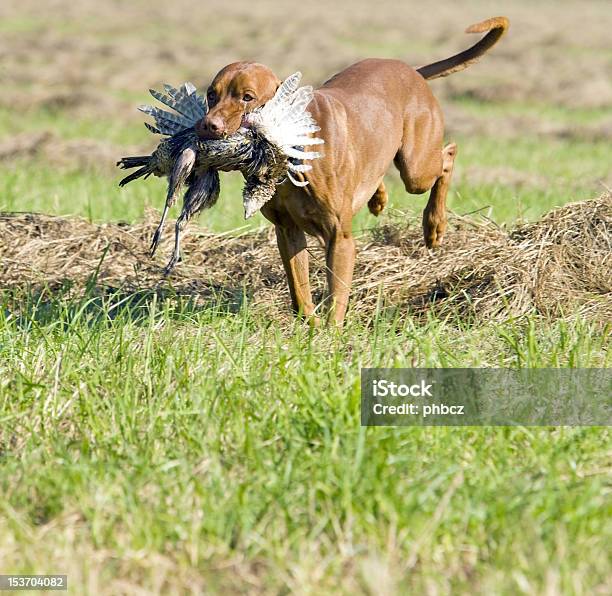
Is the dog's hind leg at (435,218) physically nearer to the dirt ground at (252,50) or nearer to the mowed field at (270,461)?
the mowed field at (270,461)

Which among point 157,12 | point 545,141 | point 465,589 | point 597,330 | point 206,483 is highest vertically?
point 157,12

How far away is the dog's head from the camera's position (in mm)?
4645

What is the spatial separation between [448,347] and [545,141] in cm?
1003

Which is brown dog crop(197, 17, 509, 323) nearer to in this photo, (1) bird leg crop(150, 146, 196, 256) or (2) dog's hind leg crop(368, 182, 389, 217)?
(2) dog's hind leg crop(368, 182, 389, 217)

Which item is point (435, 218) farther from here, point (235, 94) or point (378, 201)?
point (235, 94)

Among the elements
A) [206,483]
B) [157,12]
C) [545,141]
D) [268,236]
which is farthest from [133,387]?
[157,12]

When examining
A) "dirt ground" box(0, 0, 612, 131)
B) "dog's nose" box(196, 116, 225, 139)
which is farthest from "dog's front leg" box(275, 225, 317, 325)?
"dirt ground" box(0, 0, 612, 131)

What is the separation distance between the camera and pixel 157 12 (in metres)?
41.1

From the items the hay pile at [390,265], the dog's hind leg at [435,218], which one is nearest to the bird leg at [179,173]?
the hay pile at [390,265]

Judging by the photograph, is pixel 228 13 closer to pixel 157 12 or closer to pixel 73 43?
pixel 157 12

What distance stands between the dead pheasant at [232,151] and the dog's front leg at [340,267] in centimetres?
47

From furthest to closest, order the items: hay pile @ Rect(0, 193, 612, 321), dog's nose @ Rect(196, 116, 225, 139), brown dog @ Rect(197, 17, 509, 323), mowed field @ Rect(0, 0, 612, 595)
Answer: hay pile @ Rect(0, 193, 612, 321) < brown dog @ Rect(197, 17, 509, 323) < dog's nose @ Rect(196, 116, 225, 139) < mowed field @ Rect(0, 0, 612, 595)

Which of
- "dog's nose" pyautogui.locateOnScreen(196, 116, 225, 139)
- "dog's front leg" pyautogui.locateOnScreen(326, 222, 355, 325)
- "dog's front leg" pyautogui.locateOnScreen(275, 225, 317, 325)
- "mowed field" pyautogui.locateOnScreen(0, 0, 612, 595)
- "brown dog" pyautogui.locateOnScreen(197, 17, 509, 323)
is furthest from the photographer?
"dog's front leg" pyautogui.locateOnScreen(275, 225, 317, 325)

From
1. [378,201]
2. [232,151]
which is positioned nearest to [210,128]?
[232,151]
